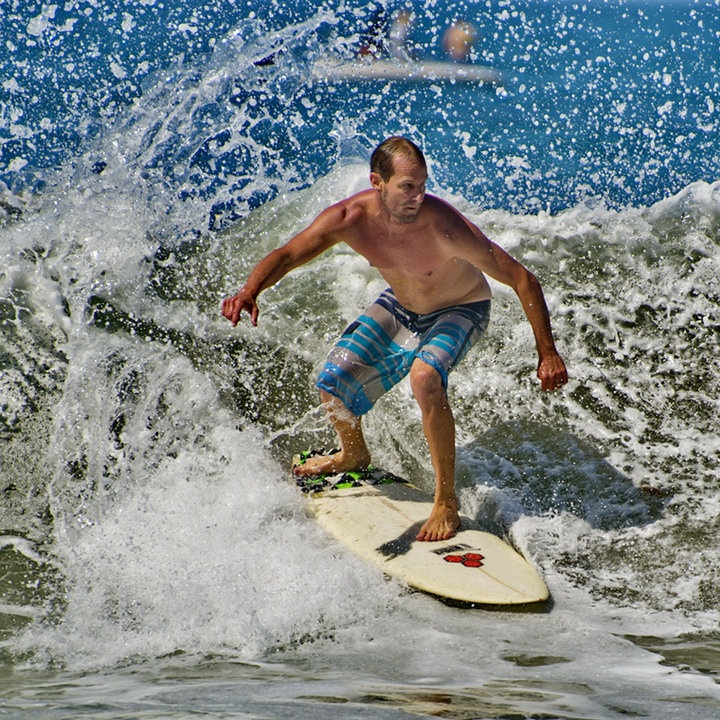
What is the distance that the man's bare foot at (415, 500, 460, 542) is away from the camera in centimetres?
386

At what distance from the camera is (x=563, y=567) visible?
3.89 metres

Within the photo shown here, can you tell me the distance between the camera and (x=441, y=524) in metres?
3.88

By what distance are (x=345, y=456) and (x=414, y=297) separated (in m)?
0.95

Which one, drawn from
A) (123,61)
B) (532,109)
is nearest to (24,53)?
(123,61)

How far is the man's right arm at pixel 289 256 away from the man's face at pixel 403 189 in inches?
8.6

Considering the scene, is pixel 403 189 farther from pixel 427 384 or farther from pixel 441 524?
pixel 441 524

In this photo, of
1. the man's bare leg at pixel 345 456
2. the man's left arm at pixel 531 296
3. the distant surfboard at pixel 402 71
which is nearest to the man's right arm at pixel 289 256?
the man's left arm at pixel 531 296

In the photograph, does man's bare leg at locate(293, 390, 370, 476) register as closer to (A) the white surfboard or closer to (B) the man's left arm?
(A) the white surfboard

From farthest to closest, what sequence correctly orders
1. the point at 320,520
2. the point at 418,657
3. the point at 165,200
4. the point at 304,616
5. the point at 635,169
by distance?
the point at 635,169 → the point at 165,200 → the point at 320,520 → the point at 304,616 → the point at 418,657

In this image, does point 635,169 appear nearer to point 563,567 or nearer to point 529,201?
point 529,201

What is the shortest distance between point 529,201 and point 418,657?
237 inches

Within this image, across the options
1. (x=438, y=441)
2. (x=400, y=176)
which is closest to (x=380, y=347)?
(x=438, y=441)

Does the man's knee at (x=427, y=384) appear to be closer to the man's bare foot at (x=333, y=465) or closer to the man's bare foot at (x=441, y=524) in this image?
the man's bare foot at (x=441, y=524)

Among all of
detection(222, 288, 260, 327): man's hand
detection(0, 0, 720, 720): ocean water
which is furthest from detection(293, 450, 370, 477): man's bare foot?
detection(222, 288, 260, 327): man's hand
